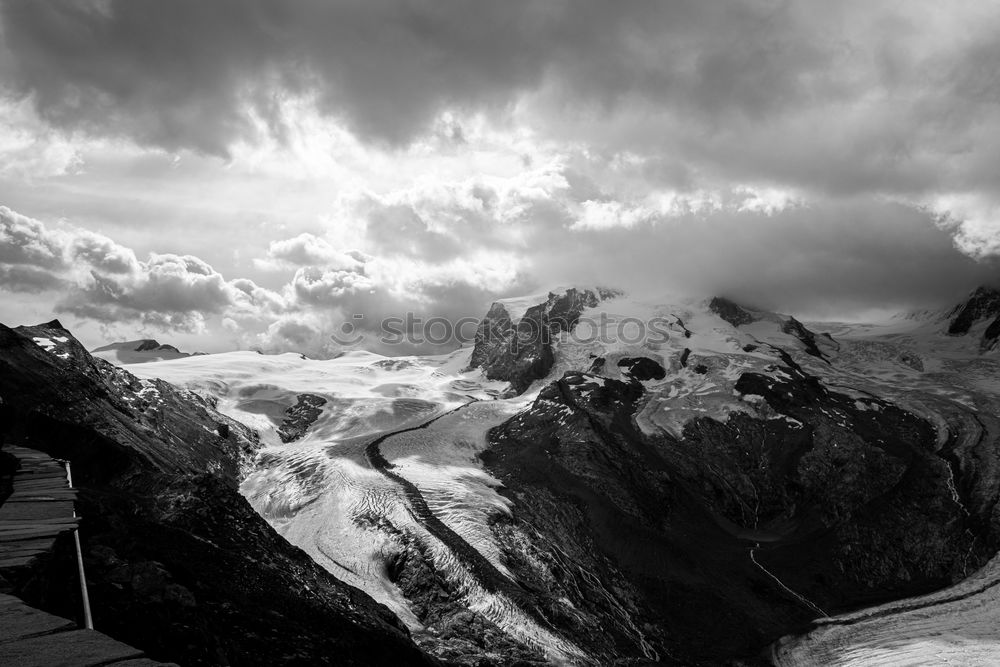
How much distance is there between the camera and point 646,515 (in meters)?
124

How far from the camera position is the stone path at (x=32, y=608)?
22.6 ft

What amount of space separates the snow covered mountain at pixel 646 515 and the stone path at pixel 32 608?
32.7 meters

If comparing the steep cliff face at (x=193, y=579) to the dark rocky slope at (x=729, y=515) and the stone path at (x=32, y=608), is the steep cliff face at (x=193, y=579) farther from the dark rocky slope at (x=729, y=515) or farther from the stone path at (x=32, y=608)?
the dark rocky slope at (x=729, y=515)

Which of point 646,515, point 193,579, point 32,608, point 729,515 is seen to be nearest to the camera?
point 32,608

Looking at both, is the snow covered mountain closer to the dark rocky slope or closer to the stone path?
the dark rocky slope

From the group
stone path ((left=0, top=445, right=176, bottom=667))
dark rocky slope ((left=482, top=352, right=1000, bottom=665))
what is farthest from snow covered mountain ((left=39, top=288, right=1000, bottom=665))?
stone path ((left=0, top=445, right=176, bottom=667))

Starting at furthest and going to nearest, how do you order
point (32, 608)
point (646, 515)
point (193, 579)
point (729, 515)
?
point (729, 515) → point (646, 515) → point (193, 579) → point (32, 608)

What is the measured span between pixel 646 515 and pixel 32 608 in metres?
125

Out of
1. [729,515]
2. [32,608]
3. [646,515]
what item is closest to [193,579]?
[32,608]

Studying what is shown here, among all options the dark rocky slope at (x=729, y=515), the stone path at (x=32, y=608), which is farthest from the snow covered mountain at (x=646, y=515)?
the stone path at (x=32, y=608)

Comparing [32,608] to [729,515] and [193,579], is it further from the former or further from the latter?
[729,515]

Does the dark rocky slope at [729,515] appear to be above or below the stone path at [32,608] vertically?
below

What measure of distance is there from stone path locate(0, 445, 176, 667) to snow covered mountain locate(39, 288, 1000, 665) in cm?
3275

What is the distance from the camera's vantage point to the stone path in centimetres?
689
